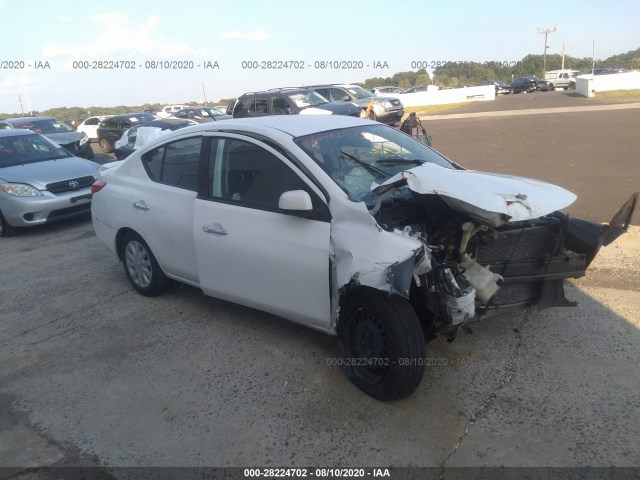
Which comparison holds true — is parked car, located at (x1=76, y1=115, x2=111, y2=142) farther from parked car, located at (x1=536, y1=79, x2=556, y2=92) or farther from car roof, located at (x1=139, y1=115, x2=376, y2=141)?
parked car, located at (x1=536, y1=79, x2=556, y2=92)

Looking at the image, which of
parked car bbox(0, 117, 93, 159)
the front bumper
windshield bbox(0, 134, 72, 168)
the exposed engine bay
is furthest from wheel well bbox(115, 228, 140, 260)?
parked car bbox(0, 117, 93, 159)

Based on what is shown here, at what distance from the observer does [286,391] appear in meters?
3.51

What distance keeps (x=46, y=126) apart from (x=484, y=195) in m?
16.5

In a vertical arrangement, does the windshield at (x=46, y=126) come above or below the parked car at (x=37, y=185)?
above

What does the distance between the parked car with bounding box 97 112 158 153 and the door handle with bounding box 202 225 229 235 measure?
17110mm

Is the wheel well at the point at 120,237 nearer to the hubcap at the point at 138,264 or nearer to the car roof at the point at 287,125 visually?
the hubcap at the point at 138,264

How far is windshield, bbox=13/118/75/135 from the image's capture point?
16.0 metres

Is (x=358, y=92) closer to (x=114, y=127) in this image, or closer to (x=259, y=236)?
(x=114, y=127)

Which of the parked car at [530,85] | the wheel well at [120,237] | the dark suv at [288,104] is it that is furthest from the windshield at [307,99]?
the parked car at [530,85]

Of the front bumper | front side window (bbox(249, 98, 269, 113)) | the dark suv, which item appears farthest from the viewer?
front side window (bbox(249, 98, 269, 113))

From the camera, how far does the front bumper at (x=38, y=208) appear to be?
7.79 metres

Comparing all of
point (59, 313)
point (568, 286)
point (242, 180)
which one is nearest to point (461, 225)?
point (242, 180)

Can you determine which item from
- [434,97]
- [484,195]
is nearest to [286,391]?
[484,195]

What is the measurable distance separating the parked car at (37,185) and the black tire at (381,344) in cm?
622
